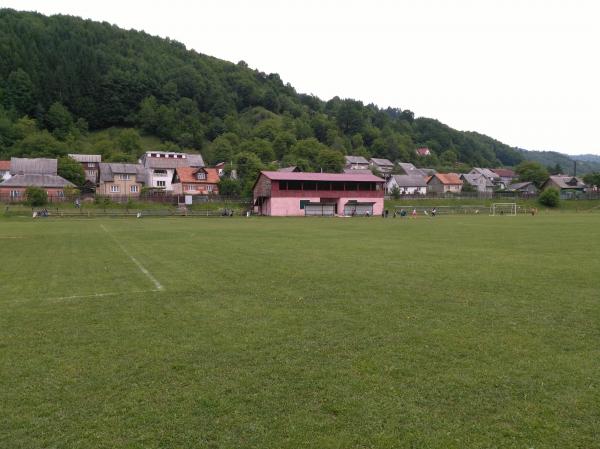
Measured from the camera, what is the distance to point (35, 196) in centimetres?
5925

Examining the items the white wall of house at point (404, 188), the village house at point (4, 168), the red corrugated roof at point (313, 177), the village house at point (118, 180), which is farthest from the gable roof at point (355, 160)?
the village house at point (4, 168)

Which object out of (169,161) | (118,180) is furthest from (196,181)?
(169,161)

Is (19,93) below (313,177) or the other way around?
the other way around

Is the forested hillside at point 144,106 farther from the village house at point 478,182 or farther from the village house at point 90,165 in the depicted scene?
the village house at point 478,182

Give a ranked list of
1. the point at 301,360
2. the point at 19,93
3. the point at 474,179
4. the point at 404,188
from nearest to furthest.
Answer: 1. the point at 301,360
2. the point at 404,188
3. the point at 19,93
4. the point at 474,179

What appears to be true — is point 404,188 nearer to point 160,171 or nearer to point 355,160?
point 355,160

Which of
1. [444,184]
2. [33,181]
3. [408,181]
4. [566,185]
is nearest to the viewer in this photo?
[33,181]

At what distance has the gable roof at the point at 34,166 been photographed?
8481cm

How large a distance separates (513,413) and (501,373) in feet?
3.68

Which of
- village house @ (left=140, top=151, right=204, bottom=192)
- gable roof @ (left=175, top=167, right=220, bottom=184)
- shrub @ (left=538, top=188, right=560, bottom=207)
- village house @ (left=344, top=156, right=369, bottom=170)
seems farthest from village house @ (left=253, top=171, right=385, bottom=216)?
village house @ (left=344, top=156, right=369, bottom=170)

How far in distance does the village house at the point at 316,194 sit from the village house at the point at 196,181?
18019 millimetres

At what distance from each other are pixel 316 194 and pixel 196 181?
2969cm

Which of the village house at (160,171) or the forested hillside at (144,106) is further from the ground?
the forested hillside at (144,106)

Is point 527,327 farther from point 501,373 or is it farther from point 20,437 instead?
point 20,437
